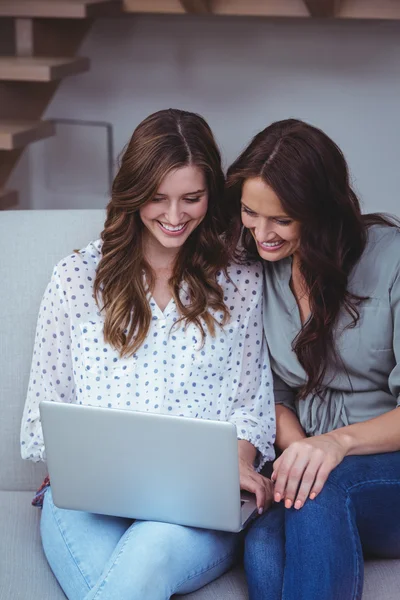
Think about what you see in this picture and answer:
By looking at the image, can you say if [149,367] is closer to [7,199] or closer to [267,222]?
[267,222]

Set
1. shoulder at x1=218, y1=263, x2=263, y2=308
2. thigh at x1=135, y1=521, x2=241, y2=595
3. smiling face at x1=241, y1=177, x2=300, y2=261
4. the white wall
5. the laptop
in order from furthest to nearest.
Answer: the white wall → shoulder at x1=218, y1=263, x2=263, y2=308 → smiling face at x1=241, y1=177, x2=300, y2=261 → thigh at x1=135, y1=521, x2=241, y2=595 → the laptop

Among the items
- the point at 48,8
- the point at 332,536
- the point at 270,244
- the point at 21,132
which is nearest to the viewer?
the point at 332,536

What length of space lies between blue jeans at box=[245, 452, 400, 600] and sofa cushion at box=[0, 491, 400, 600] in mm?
46

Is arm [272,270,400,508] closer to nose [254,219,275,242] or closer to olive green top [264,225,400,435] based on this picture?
olive green top [264,225,400,435]

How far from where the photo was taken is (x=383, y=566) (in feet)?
4.90

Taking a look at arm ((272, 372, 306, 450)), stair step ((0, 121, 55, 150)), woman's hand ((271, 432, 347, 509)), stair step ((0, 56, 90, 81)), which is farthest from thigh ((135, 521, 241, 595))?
stair step ((0, 56, 90, 81))

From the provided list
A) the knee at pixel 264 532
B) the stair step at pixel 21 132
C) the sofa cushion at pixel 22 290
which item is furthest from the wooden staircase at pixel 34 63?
the knee at pixel 264 532

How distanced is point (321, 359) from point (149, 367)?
0.31 metres

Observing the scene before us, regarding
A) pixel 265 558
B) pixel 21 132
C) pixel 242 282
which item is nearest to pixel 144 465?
pixel 265 558

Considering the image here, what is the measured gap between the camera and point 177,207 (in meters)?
1.55

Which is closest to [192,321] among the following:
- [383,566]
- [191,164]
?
[191,164]

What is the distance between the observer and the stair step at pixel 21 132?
312 cm

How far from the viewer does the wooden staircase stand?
10.6 feet

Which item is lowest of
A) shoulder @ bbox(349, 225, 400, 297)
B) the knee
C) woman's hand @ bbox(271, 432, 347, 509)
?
the knee
